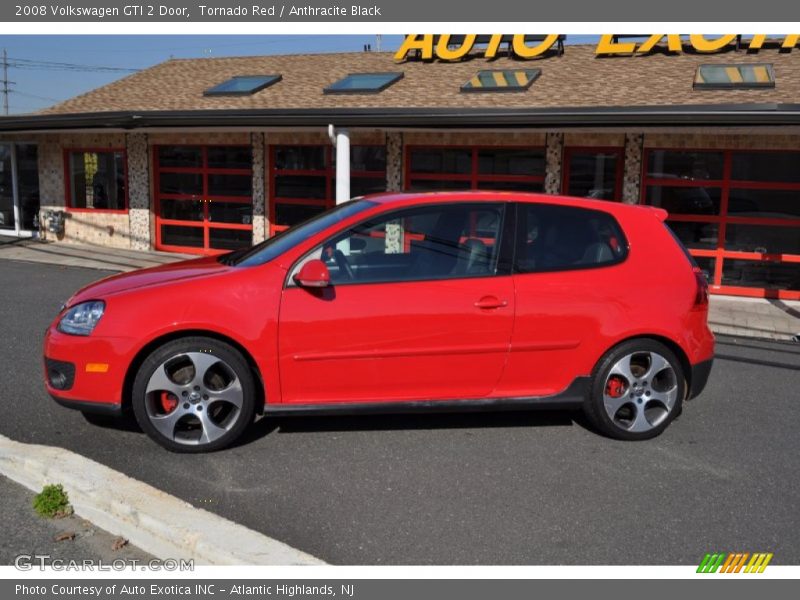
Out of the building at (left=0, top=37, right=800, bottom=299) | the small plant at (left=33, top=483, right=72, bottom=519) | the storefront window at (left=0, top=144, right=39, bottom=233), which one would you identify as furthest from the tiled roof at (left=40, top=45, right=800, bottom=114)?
the small plant at (left=33, top=483, right=72, bottom=519)

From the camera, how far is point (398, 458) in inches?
177

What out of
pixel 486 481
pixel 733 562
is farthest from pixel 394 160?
pixel 733 562

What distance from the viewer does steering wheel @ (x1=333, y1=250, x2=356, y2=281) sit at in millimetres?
4555

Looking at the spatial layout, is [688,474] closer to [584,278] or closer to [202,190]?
[584,278]

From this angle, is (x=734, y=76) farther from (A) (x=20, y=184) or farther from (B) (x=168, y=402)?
(A) (x=20, y=184)

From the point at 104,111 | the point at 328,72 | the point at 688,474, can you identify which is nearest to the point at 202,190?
the point at 104,111

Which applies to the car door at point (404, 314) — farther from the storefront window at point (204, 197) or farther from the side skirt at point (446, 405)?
the storefront window at point (204, 197)

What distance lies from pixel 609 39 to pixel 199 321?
12.6 metres

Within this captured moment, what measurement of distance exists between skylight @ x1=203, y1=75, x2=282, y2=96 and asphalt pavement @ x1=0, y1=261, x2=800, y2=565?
33.2 ft

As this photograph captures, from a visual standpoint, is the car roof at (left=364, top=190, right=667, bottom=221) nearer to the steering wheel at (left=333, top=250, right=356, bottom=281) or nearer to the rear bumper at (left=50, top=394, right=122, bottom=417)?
the steering wheel at (left=333, top=250, right=356, bottom=281)

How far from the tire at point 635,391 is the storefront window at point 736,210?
7.87m

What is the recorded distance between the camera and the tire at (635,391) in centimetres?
482
